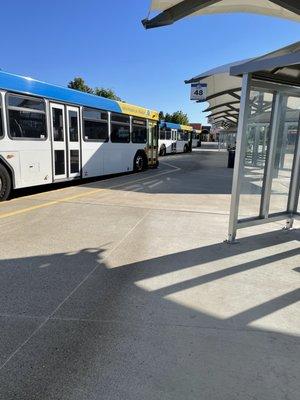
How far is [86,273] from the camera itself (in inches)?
174

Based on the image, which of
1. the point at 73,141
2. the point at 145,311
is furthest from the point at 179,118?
the point at 145,311

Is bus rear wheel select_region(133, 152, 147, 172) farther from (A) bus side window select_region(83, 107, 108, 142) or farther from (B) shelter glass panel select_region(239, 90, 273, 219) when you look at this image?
(B) shelter glass panel select_region(239, 90, 273, 219)

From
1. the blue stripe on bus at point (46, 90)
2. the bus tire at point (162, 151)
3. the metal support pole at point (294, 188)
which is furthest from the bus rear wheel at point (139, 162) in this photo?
the bus tire at point (162, 151)

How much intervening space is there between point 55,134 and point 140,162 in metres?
7.07

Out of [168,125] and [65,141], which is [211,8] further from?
[168,125]

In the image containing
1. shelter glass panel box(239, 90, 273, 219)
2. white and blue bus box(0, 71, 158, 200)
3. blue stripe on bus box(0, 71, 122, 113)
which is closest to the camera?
shelter glass panel box(239, 90, 273, 219)

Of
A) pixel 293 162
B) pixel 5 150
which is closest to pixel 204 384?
pixel 293 162

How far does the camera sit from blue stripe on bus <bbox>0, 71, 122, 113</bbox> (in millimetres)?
8381

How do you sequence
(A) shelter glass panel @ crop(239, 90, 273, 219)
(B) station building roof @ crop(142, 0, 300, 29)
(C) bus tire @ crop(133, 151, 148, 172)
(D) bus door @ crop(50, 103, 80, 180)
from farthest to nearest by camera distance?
(C) bus tire @ crop(133, 151, 148, 172) < (D) bus door @ crop(50, 103, 80, 180) < (B) station building roof @ crop(142, 0, 300, 29) < (A) shelter glass panel @ crop(239, 90, 273, 219)

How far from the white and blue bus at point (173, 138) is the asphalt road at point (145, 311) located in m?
24.1

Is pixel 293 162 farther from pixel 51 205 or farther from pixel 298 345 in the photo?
Answer: pixel 51 205

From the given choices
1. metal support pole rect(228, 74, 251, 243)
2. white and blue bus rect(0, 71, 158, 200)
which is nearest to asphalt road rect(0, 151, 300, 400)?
metal support pole rect(228, 74, 251, 243)

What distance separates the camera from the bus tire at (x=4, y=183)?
330 inches

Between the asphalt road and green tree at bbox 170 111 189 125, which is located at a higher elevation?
green tree at bbox 170 111 189 125
